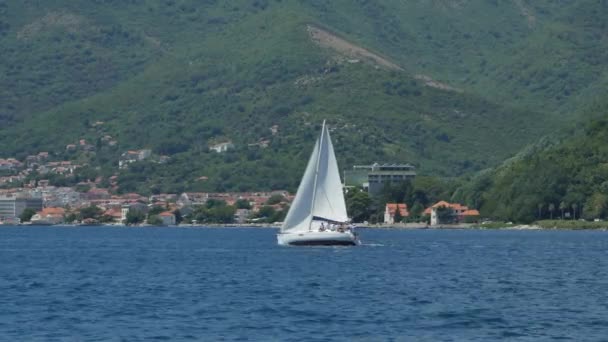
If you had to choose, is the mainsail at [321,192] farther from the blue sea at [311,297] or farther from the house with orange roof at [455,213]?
the house with orange roof at [455,213]

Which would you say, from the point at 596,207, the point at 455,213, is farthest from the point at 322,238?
the point at 455,213

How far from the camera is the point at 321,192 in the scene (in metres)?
98.9

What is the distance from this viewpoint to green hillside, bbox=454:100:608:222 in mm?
168250

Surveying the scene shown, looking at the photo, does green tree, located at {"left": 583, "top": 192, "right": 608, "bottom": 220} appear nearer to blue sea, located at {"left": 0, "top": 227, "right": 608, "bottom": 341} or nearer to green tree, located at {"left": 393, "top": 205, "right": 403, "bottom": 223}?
green tree, located at {"left": 393, "top": 205, "right": 403, "bottom": 223}

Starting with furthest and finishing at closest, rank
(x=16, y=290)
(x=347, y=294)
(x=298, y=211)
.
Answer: (x=298, y=211) → (x=16, y=290) → (x=347, y=294)

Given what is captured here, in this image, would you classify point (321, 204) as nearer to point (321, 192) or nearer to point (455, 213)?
point (321, 192)

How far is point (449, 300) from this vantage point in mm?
55594

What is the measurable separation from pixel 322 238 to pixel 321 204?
2.08 metres

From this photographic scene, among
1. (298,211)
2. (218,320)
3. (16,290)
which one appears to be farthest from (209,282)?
(298,211)

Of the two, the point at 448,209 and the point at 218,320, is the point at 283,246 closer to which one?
the point at 218,320

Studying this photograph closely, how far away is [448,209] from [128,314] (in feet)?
458

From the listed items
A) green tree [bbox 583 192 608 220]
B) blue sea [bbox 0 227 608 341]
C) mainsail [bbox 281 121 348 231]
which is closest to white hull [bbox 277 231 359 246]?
mainsail [bbox 281 121 348 231]

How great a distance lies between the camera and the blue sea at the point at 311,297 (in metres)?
47.2

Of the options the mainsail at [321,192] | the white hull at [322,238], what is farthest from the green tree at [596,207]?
the mainsail at [321,192]
